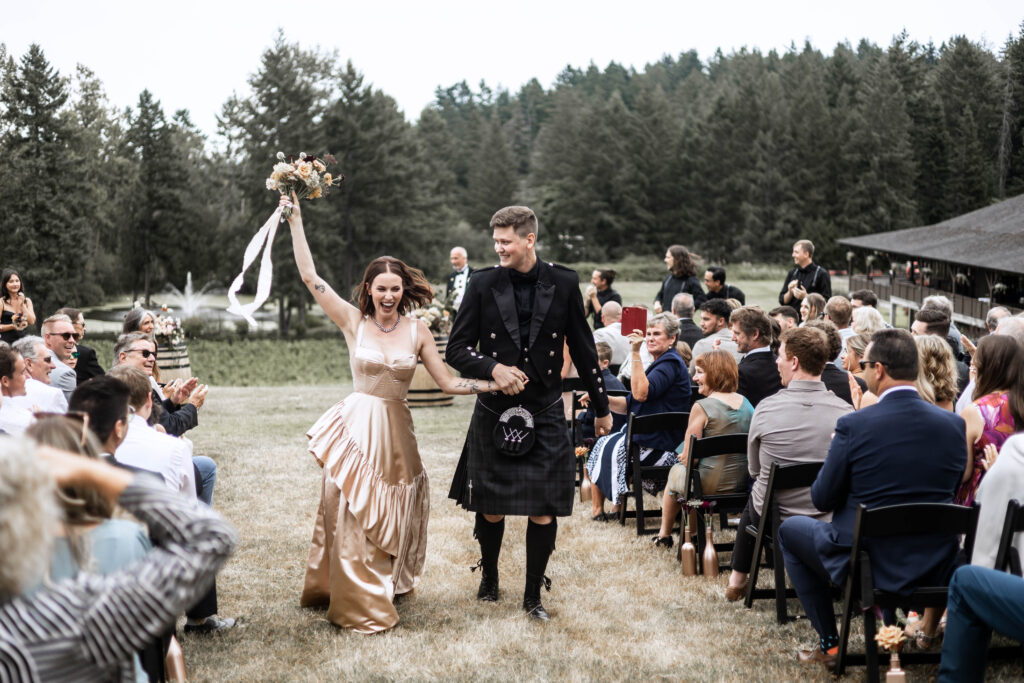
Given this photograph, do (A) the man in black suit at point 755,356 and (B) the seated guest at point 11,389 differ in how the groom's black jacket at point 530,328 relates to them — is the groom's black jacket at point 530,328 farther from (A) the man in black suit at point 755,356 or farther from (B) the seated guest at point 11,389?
(B) the seated guest at point 11,389

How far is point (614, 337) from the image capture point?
9.92m

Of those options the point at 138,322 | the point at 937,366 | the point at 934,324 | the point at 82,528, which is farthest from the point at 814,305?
the point at 82,528

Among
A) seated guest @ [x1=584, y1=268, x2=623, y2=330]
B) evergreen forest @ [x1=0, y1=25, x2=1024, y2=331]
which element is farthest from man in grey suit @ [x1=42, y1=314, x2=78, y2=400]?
evergreen forest @ [x1=0, y1=25, x2=1024, y2=331]

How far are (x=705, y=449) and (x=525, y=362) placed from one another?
139 cm

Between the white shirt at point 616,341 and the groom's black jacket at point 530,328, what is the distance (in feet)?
15.0

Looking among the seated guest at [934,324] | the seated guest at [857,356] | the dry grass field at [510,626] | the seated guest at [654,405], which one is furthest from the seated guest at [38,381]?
the seated guest at [934,324]

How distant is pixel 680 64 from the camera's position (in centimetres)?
12838

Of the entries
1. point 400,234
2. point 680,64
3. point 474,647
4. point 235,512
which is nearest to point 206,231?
point 400,234

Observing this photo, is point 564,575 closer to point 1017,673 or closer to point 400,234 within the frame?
point 1017,673

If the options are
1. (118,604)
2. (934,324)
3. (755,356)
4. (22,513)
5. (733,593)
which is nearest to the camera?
(22,513)

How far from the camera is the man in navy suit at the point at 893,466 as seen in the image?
13.4 feet

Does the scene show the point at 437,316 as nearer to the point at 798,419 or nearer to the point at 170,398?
the point at 170,398

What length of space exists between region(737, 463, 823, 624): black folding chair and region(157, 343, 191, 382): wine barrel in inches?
390

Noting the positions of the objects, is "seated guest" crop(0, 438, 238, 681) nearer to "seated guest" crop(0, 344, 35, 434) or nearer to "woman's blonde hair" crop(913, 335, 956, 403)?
"seated guest" crop(0, 344, 35, 434)
